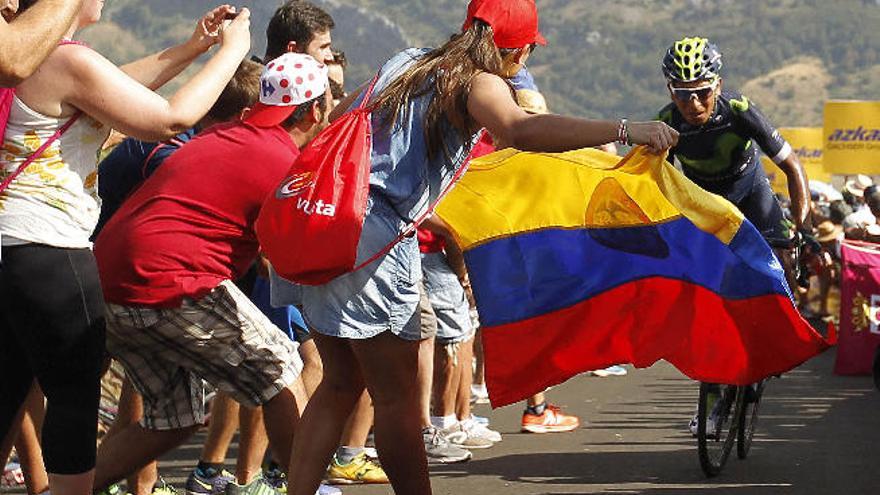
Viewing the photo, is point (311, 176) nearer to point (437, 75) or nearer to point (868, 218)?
point (437, 75)

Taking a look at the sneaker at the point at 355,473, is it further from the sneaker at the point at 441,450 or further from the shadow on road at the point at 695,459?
the sneaker at the point at 441,450

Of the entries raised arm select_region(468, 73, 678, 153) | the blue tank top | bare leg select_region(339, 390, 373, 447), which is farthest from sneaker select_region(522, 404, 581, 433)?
raised arm select_region(468, 73, 678, 153)

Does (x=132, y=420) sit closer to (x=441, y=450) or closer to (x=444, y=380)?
(x=441, y=450)

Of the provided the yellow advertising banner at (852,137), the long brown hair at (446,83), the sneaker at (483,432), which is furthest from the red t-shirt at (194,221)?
the yellow advertising banner at (852,137)

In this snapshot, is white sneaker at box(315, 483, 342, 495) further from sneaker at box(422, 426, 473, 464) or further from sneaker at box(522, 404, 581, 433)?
sneaker at box(522, 404, 581, 433)

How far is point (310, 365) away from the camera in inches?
352

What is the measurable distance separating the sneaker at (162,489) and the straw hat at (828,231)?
14432mm

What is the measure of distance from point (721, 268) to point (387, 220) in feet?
7.70

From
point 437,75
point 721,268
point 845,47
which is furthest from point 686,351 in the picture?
point 845,47

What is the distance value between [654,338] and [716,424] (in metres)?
1.28

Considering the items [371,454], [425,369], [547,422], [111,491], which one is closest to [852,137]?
[547,422]

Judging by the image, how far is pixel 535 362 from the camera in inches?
315

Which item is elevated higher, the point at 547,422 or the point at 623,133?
the point at 623,133

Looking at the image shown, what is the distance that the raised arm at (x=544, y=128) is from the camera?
578cm
